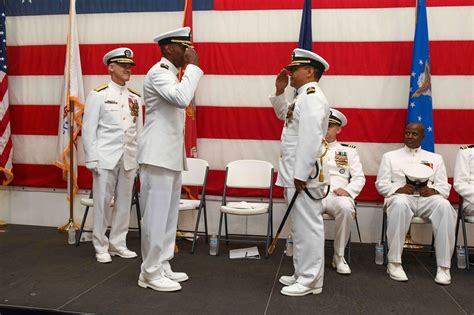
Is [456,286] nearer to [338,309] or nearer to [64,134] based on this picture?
[338,309]

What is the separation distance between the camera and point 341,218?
3.79 metres

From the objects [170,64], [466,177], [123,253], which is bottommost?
[123,253]

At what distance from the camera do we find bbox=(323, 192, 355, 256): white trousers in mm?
3750

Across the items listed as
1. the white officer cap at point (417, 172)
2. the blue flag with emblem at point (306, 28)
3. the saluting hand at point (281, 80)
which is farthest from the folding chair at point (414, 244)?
the blue flag with emblem at point (306, 28)

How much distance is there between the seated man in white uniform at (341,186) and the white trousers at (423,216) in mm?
317

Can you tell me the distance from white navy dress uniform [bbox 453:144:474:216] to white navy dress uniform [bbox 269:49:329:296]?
148 centimetres

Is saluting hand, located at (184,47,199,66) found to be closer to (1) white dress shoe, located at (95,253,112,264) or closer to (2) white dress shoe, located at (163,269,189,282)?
(2) white dress shoe, located at (163,269,189,282)

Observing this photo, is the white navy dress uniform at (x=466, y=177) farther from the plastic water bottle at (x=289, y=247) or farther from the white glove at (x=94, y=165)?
the white glove at (x=94, y=165)

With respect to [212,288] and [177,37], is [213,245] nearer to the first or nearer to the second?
[212,288]

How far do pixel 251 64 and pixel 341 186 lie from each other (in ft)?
4.90

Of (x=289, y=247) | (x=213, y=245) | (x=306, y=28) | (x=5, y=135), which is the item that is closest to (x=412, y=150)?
(x=289, y=247)

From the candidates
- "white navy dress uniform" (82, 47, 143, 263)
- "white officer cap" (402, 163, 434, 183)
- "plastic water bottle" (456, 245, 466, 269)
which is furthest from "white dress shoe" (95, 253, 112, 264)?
"plastic water bottle" (456, 245, 466, 269)

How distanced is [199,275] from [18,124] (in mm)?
2934

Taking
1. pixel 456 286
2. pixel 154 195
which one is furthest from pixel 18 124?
pixel 456 286
